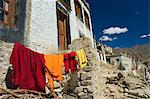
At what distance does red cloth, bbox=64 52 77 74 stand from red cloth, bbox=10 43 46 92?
1209 mm

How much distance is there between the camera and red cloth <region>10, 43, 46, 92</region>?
30.7 ft

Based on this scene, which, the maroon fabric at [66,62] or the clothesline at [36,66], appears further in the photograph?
the maroon fabric at [66,62]

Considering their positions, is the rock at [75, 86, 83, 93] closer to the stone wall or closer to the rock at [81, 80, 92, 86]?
the stone wall

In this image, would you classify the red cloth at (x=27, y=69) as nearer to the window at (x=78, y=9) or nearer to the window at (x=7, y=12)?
the window at (x=7, y=12)

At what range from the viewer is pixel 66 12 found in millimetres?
16109

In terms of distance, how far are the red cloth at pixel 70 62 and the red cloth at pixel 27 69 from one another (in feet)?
3.97

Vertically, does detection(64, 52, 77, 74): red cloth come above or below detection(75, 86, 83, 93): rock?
above

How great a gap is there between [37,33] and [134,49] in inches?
2636

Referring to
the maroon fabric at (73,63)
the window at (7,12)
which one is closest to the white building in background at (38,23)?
the window at (7,12)

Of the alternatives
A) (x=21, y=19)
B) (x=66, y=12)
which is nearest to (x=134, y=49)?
(x=66, y=12)

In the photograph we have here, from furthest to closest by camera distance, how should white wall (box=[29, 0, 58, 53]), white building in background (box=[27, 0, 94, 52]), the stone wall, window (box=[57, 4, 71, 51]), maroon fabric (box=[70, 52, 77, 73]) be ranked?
window (box=[57, 4, 71, 51]) → white building in background (box=[27, 0, 94, 52]) → white wall (box=[29, 0, 58, 53]) → maroon fabric (box=[70, 52, 77, 73]) → the stone wall

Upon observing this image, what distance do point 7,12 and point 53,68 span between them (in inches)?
120

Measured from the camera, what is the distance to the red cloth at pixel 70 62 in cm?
1106

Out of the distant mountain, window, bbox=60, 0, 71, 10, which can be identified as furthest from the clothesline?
the distant mountain
